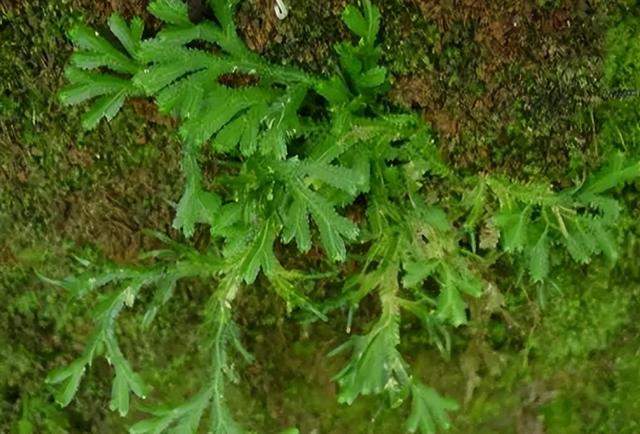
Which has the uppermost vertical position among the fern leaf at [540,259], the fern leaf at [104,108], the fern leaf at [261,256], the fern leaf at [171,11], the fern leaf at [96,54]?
the fern leaf at [171,11]

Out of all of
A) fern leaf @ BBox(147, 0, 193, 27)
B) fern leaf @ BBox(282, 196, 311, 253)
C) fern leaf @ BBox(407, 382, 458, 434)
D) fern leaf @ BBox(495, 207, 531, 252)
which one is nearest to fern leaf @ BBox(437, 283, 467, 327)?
fern leaf @ BBox(495, 207, 531, 252)

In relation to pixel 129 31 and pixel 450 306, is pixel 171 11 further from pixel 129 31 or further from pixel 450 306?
pixel 450 306

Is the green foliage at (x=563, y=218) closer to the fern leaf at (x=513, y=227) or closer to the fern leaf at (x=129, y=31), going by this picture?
the fern leaf at (x=513, y=227)

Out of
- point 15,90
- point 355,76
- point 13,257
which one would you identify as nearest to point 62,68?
point 15,90

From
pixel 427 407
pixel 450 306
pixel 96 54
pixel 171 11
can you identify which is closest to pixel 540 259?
pixel 450 306

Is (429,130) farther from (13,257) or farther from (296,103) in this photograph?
(13,257)

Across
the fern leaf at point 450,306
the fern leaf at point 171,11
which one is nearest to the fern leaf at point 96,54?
the fern leaf at point 171,11

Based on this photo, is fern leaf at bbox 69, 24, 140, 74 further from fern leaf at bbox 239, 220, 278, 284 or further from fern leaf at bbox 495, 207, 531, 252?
fern leaf at bbox 495, 207, 531, 252

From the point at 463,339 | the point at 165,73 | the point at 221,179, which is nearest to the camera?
the point at 165,73
